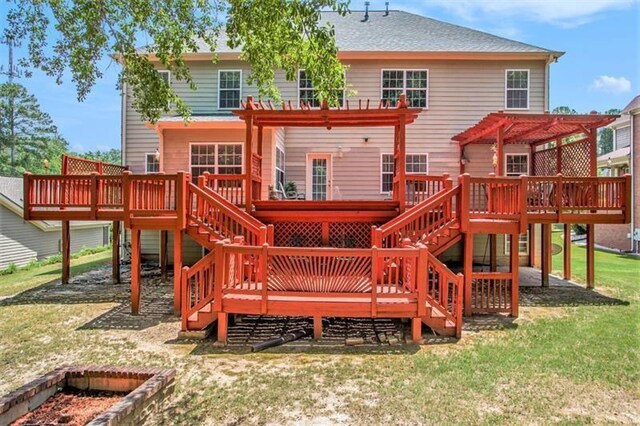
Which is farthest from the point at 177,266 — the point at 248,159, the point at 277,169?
the point at 277,169

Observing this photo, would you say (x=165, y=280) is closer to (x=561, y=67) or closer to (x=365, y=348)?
(x=365, y=348)

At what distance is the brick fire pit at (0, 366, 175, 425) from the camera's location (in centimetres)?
358

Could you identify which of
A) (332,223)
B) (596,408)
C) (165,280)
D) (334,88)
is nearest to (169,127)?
(165,280)

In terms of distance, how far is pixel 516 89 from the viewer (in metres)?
12.6

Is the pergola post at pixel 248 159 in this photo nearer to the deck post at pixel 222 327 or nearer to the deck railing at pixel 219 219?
the deck railing at pixel 219 219

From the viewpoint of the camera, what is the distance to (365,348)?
570 cm

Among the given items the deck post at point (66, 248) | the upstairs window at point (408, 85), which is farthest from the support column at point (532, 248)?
the deck post at point (66, 248)

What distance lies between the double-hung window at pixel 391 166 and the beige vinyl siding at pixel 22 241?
17.2 meters

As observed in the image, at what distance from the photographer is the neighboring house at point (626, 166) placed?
1764 cm

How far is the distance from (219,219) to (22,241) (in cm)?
1678

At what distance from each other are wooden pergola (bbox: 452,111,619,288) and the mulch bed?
8.92 m

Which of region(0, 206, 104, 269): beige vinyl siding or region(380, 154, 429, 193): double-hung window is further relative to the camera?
region(0, 206, 104, 269): beige vinyl siding

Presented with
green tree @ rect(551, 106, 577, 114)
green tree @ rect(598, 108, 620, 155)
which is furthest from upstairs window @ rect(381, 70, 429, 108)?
green tree @ rect(551, 106, 577, 114)

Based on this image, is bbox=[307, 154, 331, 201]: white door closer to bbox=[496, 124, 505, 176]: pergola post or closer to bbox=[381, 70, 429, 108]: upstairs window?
bbox=[381, 70, 429, 108]: upstairs window
